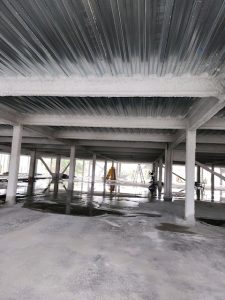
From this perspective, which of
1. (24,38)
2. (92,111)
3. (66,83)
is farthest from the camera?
(92,111)

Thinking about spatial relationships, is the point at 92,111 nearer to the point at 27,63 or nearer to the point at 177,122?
the point at 177,122

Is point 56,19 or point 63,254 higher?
point 56,19

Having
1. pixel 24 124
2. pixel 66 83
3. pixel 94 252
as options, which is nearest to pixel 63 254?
pixel 94 252

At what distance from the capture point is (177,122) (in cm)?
864

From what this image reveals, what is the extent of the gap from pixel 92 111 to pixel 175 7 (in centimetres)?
555

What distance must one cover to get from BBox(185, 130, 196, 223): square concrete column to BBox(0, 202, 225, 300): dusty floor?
1.06 m

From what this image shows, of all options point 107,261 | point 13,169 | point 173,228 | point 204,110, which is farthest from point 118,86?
point 13,169

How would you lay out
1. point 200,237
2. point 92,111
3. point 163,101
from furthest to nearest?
1. point 92,111
2. point 163,101
3. point 200,237

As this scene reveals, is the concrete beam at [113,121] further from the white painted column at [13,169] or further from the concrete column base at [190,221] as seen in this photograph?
the concrete column base at [190,221]

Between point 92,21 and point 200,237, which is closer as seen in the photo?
point 92,21

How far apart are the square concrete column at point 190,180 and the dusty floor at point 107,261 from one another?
1.06 meters

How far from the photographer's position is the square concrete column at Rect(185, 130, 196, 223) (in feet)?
26.6

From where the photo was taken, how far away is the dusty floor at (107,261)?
10.5 feet

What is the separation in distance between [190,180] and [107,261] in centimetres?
496
